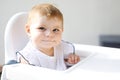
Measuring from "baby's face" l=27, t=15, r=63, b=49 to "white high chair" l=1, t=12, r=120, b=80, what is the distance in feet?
0.33

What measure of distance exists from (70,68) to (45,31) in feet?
Answer: 0.54

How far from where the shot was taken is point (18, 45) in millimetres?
871

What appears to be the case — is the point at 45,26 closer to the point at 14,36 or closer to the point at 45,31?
the point at 45,31

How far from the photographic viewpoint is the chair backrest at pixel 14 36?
2.78ft

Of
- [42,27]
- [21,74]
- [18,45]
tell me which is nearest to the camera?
[21,74]

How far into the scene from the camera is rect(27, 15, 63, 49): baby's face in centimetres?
75

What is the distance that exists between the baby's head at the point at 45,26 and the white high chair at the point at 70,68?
0.33ft

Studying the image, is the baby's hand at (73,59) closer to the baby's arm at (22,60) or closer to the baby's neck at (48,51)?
the baby's neck at (48,51)

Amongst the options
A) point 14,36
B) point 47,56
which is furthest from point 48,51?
point 14,36

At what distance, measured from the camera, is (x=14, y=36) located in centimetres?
86

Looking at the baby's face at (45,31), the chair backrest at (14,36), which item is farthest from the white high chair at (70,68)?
the baby's face at (45,31)

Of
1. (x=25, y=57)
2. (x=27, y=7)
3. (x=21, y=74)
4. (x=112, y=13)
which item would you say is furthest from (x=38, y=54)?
(x=27, y=7)

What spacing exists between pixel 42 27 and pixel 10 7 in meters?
0.95

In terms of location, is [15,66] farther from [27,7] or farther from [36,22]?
[27,7]
